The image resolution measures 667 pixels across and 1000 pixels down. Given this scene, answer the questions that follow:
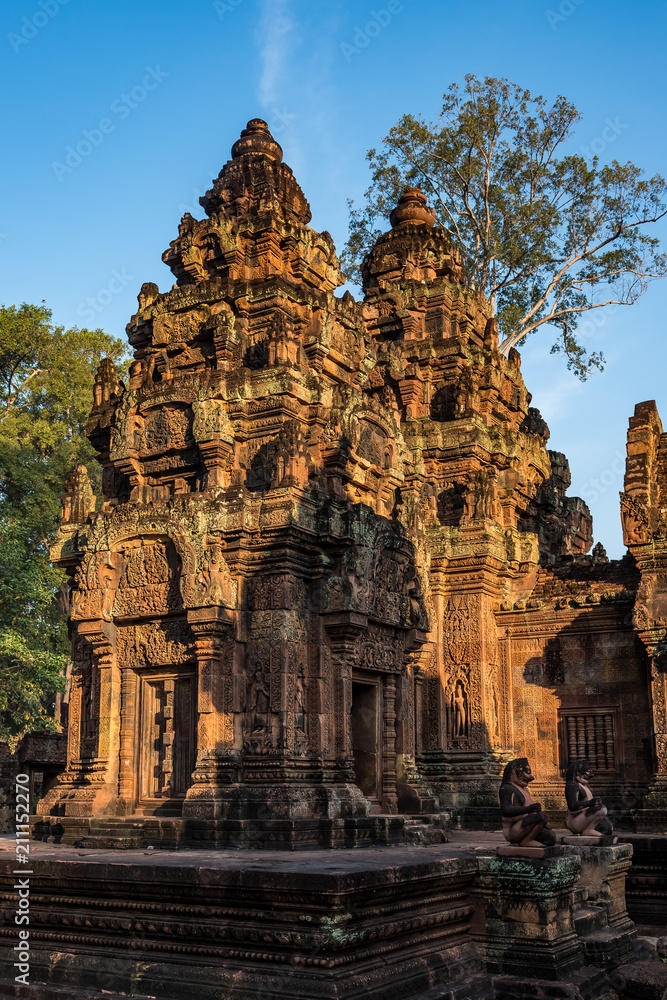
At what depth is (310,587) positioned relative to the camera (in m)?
12.2

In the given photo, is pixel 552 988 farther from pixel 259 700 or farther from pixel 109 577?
pixel 109 577

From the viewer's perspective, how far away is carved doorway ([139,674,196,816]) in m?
12.1

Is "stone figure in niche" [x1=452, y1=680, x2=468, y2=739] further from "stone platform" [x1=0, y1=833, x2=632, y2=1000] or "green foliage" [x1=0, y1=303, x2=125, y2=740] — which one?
"green foliage" [x1=0, y1=303, x2=125, y2=740]

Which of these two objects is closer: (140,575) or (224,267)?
(140,575)

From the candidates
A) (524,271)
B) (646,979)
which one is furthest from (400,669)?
(524,271)

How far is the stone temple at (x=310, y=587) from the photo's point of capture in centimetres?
1162

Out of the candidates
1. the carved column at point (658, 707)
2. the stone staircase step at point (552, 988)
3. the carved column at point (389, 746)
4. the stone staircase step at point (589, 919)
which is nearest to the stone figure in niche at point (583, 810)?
the stone staircase step at point (589, 919)

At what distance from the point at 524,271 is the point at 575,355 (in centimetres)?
278

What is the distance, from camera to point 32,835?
1257cm

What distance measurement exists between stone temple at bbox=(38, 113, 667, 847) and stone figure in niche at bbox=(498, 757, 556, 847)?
3001mm

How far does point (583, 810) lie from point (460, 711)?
5608mm

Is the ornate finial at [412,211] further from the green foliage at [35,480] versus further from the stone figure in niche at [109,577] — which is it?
the green foliage at [35,480]

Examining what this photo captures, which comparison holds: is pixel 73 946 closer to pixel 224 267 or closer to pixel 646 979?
pixel 646 979

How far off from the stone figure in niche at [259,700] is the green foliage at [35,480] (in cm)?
1331
